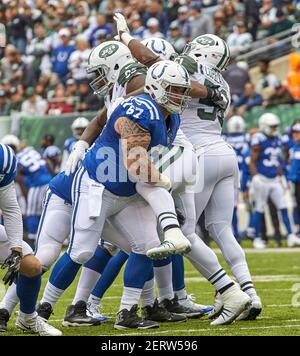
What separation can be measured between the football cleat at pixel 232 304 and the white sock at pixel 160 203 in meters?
0.81

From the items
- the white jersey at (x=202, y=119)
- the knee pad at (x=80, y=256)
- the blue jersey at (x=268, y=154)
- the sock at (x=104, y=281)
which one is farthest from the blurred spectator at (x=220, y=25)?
the knee pad at (x=80, y=256)

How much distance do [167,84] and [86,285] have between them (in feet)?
4.98

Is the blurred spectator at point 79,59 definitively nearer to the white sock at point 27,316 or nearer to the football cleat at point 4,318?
the football cleat at point 4,318

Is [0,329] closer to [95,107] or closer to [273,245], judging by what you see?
[273,245]

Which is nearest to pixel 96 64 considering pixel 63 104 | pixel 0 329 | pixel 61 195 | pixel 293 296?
pixel 61 195

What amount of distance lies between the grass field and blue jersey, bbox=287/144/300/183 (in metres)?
1.67

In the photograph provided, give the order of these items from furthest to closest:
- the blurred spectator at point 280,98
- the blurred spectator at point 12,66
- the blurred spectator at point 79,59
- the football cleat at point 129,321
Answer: the blurred spectator at point 12,66 → the blurred spectator at point 79,59 → the blurred spectator at point 280,98 → the football cleat at point 129,321

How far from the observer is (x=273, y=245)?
14.3 m

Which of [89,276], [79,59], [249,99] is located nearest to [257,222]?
[249,99]

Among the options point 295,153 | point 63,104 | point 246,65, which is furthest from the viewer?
point 63,104

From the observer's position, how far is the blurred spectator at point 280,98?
49.9 feet

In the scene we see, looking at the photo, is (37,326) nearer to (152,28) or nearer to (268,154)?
(268,154)

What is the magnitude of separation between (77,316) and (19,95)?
1186 centimetres
